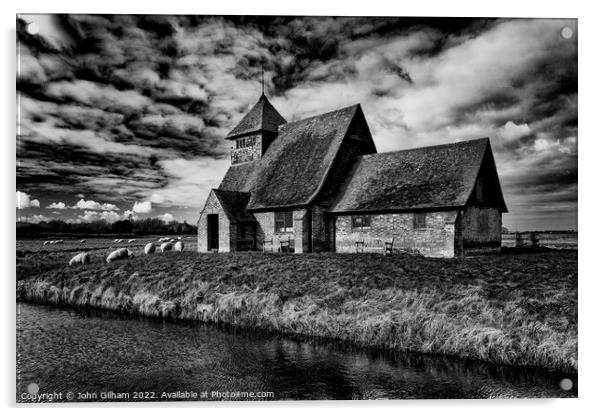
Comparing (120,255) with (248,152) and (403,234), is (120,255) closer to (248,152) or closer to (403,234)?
(248,152)

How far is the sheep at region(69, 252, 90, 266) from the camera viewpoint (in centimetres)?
1521

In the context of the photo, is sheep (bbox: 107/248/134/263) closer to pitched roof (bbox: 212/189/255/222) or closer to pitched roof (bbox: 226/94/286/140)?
pitched roof (bbox: 212/189/255/222)

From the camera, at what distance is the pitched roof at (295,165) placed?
2116 cm

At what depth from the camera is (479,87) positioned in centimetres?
Result: 1052

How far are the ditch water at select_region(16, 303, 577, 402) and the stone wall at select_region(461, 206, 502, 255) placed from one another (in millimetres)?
9794

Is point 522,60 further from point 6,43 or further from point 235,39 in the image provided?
point 6,43

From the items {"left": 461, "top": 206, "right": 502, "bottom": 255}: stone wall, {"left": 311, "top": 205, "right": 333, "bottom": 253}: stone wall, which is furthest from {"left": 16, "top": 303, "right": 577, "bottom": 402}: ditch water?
{"left": 311, "top": 205, "right": 333, "bottom": 253}: stone wall

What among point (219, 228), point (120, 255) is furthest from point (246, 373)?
point (219, 228)

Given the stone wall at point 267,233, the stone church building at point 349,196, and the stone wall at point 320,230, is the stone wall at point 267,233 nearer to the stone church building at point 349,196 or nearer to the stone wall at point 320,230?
the stone church building at point 349,196

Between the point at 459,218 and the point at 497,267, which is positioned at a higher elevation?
the point at 459,218

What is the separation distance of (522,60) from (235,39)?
662 centimetres

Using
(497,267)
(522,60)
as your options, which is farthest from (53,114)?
(497,267)

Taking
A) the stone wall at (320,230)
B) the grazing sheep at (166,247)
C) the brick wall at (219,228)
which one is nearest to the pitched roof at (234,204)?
the brick wall at (219,228)

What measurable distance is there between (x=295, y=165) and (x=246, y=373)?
14913 mm
